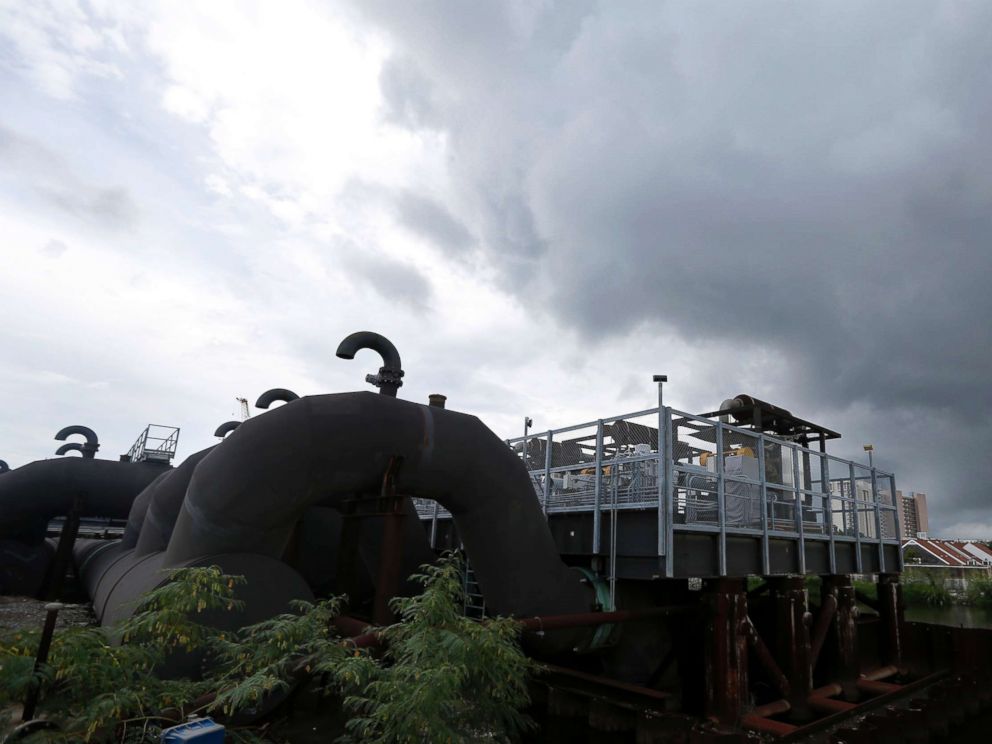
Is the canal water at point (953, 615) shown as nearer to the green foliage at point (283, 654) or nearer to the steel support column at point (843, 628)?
the steel support column at point (843, 628)

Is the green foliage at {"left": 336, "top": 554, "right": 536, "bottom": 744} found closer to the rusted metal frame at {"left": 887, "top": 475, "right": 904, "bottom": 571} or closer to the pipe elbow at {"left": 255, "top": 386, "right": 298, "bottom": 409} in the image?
the pipe elbow at {"left": 255, "top": 386, "right": 298, "bottom": 409}

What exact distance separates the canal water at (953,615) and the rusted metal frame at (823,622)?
29.2 metres

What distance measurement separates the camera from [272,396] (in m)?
10.9

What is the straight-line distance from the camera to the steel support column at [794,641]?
33.7 ft

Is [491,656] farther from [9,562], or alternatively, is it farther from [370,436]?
[9,562]

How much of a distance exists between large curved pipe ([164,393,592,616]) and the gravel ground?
5342 millimetres

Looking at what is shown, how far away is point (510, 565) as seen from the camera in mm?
8070

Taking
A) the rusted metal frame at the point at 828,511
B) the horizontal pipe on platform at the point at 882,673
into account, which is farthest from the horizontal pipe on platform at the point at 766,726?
the horizontal pipe on platform at the point at 882,673

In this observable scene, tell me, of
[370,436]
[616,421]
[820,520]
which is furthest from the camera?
[820,520]

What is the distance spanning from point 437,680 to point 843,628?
1185 centimetres

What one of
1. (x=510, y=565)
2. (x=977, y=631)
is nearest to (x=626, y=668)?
(x=510, y=565)

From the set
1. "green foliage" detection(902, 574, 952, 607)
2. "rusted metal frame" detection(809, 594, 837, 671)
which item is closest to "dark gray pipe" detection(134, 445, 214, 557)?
"rusted metal frame" detection(809, 594, 837, 671)

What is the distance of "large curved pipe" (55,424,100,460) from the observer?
1988cm

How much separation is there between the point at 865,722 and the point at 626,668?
3.40m
